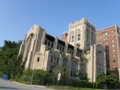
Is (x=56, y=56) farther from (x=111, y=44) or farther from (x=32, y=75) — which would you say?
(x=111, y=44)

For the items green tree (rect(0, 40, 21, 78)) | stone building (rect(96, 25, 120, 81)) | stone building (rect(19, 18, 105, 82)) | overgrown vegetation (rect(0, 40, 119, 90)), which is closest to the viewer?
overgrown vegetation (rect(0, 40, 119, 90))

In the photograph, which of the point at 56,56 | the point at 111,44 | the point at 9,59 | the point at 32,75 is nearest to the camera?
the point at 32,75

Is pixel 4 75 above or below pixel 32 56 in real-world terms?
below

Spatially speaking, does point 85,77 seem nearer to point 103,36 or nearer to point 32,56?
point 32,56

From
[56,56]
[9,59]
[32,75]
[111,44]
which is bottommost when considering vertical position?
[32,75]

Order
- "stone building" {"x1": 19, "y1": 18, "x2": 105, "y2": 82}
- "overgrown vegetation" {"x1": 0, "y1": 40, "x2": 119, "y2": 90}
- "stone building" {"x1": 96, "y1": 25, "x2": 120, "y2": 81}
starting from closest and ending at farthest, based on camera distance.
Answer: "overgrown vegetation" {"x1": 0, "y1": 40, "x2": 119, "y2": 90}, "stone building" {"x1": 19, "y1": 18, "x2": 105, "y2": 82}, "stone building" {"x1": 96, "y1": 25, "x2": 120, "y2": 81}

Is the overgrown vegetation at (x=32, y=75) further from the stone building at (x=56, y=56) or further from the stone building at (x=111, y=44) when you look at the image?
the stone building at (x=111, y=44)

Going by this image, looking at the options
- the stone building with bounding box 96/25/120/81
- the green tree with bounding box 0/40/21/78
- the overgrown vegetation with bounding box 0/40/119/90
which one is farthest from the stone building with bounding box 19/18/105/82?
the stone building with bounding box 96/25/120/81

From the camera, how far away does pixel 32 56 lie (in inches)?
2194

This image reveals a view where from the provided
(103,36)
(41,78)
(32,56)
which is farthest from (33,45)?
(103,36)

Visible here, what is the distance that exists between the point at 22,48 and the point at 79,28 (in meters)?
35.8

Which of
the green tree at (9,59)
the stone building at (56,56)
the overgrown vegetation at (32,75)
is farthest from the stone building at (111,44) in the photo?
the green tree at (9,59)

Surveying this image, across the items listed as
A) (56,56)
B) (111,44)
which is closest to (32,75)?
(56,56)

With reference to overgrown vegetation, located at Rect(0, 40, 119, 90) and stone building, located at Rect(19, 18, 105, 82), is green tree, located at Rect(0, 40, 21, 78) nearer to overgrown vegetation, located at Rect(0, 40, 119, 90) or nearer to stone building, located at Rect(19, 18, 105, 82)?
overgrown vegetation, located at Rect(0, 40, 119, 90)
